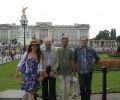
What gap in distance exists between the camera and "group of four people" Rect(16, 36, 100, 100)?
967 cm

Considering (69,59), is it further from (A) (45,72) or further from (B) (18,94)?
(B) (18,94)

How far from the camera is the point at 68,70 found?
33.9 ft

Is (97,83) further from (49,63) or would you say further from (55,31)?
(55,31)

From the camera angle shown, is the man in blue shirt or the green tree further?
the green tree

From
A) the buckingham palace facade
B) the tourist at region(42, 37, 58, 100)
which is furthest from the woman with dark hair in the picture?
the buckingham palace facade

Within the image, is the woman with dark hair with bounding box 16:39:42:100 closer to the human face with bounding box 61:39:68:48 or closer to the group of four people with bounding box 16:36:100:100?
the group of four people with bounding box 16:36:100:100

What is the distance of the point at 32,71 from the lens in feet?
31.5

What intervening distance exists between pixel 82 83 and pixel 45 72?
3.21 feet

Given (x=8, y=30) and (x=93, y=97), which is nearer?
(x=93, y=97)

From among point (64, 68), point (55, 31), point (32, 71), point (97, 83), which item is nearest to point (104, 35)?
point (55, 31)

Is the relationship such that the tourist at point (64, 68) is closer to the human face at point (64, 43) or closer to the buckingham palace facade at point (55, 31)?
the human face at point (64, 43)

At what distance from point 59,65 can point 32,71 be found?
0.90 m


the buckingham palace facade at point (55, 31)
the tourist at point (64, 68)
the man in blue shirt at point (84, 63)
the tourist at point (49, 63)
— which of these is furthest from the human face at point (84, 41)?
the buckingham palace facade at point (55, 31)

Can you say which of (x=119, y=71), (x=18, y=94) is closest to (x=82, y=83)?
(x=18, y=94)
